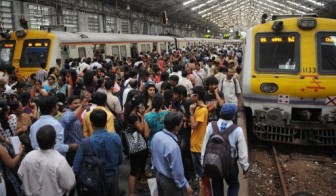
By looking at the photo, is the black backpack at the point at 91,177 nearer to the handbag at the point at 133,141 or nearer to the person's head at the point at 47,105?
the person's head at the point at 47,105

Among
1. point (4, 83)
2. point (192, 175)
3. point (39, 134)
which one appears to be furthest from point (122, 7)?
point (39, 134)

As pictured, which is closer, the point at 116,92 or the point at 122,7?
the point at 116,92

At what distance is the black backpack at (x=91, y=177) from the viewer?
356 cm

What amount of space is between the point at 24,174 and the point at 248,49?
18.0 ft

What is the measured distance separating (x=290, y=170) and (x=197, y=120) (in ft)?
9.01

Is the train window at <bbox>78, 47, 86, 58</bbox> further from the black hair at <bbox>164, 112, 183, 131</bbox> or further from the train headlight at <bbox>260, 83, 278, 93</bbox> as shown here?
the black hair at <bbox>164, 112, 183, 131</bbox>

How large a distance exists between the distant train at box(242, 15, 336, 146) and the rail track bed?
1.09 ft

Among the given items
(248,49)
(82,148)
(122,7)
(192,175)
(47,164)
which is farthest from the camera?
(122,7)

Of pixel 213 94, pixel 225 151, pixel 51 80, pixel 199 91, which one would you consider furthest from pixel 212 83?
pixel 51 80

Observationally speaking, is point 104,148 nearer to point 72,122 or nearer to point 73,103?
point 72,122

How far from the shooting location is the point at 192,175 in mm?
5812

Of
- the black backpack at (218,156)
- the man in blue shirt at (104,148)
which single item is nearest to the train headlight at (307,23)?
the black backpack at (218,156)

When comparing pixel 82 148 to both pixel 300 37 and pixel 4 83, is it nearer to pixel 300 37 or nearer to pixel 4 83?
pixel 4 83

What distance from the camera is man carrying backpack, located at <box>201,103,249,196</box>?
3902 millimetres
